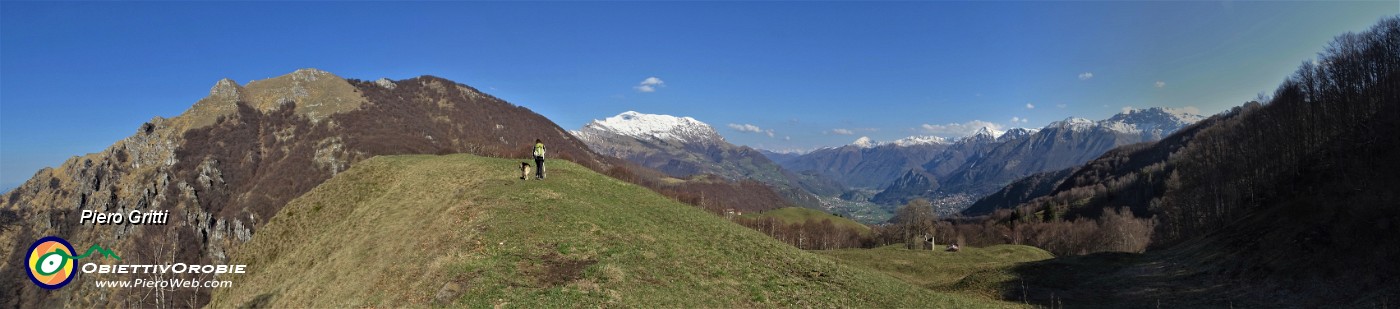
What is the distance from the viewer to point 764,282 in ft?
102

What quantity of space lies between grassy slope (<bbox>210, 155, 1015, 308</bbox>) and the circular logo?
8692 mm

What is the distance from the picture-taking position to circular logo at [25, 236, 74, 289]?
36.7 metres

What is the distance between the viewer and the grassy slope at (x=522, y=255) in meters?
26.1

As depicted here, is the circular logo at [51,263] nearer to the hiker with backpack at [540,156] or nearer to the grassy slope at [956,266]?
the hiker with backpack at [540,156]

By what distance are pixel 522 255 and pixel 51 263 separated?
37167mm

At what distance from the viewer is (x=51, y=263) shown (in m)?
38.6

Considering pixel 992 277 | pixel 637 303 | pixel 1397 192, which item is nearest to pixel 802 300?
pixel 637 303

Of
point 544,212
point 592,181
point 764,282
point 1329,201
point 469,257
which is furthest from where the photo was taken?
point 592,181

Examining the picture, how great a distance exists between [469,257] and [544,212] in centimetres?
873

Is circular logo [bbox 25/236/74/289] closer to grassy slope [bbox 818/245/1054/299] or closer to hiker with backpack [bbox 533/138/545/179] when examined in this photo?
hiker with backpack [bbox 533/138/545/179]

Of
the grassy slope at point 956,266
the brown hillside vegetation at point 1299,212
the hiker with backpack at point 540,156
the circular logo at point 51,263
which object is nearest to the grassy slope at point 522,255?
the hiker with backpack at point 540,156

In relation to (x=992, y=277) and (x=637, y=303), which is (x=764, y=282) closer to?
(x=637, y=303)

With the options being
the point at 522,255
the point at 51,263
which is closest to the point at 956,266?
the point at 522,255

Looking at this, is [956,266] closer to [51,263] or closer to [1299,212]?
[1299,212]
